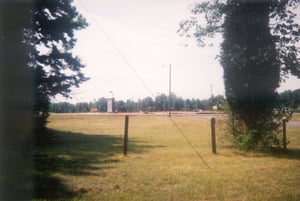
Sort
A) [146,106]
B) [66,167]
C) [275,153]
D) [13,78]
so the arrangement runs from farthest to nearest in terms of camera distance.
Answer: [146,106]
[13,78]
[275,153]
[66,167]

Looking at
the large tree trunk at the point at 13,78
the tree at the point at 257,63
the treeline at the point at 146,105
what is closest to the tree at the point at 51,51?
the large tree trunk at the point at 13,78

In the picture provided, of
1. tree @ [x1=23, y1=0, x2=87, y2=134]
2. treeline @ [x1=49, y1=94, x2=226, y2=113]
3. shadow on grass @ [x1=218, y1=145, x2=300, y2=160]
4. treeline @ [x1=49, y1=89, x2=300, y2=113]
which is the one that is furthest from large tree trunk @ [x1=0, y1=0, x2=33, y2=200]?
treeline @ [x1=49, y1=94, x2=226, y2=113]

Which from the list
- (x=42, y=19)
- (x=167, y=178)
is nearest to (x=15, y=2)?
(x=42, y=19)

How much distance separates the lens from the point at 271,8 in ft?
49.6

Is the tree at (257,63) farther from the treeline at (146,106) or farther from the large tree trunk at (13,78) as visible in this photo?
the treeline at (146,106)

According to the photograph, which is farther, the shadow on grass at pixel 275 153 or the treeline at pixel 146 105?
the treeline at pixel 146 105

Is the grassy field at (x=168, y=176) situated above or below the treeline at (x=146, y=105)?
below

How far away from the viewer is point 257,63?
1449 centimetres

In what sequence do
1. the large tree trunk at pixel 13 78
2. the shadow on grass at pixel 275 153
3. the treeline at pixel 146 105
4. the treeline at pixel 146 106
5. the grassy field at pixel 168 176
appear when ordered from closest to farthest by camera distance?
1. the grassy field at pixel 168 176
2. the shadow on grass at pixel 275 153
3. the large tree trunk at pixel 13 78
4. the treeline at pixel 146 105
5. the treeline at pixel 146 106

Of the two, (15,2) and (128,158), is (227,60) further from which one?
(15,2)

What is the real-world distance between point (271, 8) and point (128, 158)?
1064 centimetres

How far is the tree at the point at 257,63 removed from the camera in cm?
1471

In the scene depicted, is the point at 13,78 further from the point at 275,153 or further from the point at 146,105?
the point at 146,105

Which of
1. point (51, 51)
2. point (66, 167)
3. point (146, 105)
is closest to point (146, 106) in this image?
point (146, 105)
